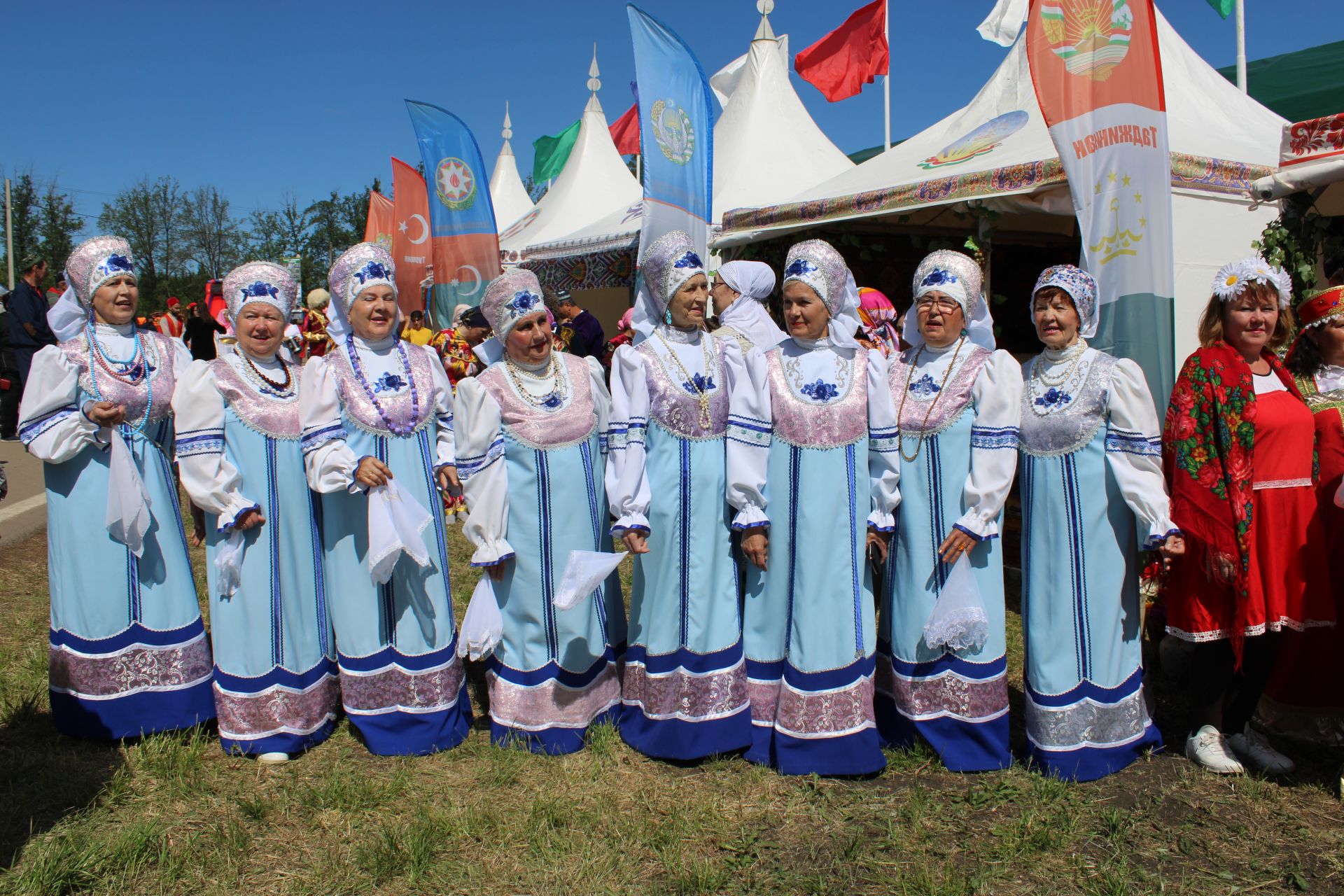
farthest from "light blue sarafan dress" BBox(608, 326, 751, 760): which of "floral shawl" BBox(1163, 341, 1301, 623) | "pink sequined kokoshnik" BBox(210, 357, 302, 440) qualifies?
"floral shawl" BBox(1163, 341, 1301, 623)

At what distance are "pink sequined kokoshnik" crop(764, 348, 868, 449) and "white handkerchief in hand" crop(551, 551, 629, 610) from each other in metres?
0.68

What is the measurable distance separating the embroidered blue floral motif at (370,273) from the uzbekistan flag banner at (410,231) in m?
6.32

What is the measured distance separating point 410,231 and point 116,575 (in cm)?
674

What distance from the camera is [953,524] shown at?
3053mm

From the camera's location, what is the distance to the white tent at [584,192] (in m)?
14.3

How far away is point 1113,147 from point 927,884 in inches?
135

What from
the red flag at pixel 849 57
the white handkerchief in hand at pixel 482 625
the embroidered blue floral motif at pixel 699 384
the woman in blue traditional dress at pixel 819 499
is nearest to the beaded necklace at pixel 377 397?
the white handkerchief in hand at pixel 482 625

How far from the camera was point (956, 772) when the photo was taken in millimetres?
3150

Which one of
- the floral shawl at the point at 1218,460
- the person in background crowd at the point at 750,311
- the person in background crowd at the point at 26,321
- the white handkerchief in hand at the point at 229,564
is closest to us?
the floral shawl at the point at 1218,460

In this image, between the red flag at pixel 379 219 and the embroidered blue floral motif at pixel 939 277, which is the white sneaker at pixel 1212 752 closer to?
the embroidered blue floral motif at pixel 939 277

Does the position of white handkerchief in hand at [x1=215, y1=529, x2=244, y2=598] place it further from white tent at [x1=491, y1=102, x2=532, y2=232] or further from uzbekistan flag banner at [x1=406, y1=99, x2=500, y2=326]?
white tent at [x1=491, y1=102, x2=532, y2=232]

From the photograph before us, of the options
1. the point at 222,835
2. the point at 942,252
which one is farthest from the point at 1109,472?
the point at 222,835

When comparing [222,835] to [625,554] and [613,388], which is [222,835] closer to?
[625,554]

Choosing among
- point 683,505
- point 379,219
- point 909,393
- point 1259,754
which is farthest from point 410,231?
point 1259,754
